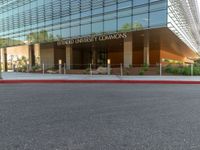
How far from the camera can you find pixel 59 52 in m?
40.8

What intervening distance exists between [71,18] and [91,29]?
14.5 ft

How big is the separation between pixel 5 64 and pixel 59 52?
14.4m

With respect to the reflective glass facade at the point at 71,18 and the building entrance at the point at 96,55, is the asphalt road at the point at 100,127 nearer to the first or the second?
the reflective glass facade at the point at 71,18

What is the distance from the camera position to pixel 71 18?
3253cm

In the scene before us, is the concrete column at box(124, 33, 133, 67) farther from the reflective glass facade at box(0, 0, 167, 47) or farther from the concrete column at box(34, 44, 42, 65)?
the concrete column at box(34, 44, 42, 65)

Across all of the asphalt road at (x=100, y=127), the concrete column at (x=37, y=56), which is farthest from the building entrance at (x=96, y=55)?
the asphalt road at (x=100, y=127)

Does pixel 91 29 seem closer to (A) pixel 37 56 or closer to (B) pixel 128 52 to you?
(B) pixel 128 52

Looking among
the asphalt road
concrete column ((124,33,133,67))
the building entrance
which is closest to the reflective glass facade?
concrete column ((124,33,133,67))

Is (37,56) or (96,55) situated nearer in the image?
(37,56)

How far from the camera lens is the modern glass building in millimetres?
25647

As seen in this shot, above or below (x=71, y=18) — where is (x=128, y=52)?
below

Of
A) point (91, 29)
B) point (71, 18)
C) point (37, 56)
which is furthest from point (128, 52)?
point (37, 56)

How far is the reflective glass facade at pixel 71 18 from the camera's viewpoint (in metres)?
25.2

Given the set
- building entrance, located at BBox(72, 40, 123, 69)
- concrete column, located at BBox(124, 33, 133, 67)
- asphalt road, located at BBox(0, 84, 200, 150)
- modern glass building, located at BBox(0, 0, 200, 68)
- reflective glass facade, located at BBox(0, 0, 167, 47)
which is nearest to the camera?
asphalt road, located at BBox(0, 84, 200, 150)
